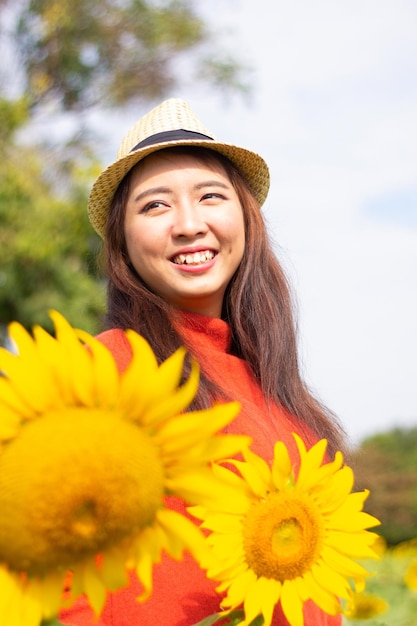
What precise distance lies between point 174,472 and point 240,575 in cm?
40

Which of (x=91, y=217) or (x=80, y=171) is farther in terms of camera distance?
(x=80, y=171)

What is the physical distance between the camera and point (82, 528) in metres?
0.93

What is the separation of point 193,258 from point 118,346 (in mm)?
270

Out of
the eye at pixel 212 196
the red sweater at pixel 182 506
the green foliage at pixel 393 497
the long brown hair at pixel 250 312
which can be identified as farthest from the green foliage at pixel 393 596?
the green foliage at pixel 393 497

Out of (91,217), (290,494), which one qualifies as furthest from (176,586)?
(91,217)

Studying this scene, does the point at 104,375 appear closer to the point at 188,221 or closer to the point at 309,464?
the point at 309,464

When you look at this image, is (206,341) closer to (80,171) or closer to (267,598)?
(267,598)

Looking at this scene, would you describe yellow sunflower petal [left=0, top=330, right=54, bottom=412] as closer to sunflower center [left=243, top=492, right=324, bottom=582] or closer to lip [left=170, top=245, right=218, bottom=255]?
sunflower center [left=243, top=492, right=324, bottom=582]

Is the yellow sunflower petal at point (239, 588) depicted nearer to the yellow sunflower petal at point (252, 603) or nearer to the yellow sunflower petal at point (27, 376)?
the yellow sunflower petal at point (252, 603)

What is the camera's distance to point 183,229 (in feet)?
6.93

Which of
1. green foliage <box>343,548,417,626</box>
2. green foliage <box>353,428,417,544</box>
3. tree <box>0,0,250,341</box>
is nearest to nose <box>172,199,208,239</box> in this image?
green foliage <box>343,548,417,626</box>

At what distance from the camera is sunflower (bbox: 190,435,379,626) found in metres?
1.30

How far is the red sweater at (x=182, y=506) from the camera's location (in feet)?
5.72

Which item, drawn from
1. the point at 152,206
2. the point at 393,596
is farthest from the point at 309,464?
the point at 393,596
